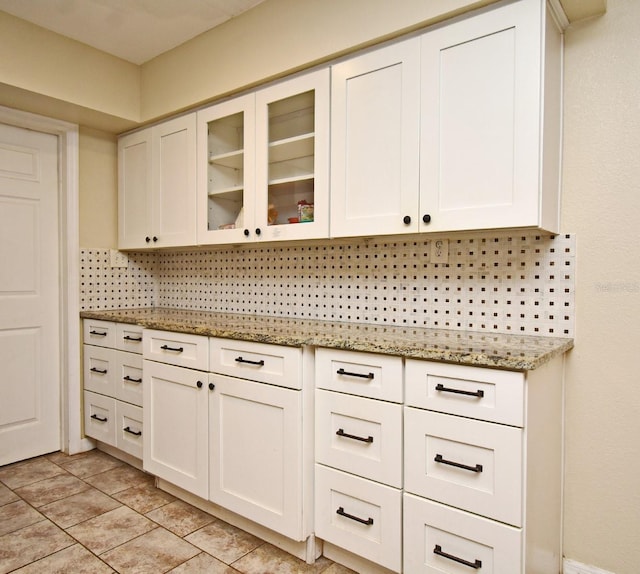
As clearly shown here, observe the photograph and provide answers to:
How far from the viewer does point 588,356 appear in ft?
5.39

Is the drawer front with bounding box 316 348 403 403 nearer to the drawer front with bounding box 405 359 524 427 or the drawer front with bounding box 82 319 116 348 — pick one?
the drawer front with bounding box 405 359 524 427

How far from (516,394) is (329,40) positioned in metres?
1.58

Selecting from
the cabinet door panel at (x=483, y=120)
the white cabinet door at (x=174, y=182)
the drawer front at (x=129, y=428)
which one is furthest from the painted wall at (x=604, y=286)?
the drawer front at (x=129, y=428)

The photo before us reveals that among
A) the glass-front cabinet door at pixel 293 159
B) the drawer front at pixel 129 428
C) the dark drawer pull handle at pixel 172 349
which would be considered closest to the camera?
the glass-front cabinet door at pixel 293 159

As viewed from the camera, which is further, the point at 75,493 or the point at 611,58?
the point at 75,493

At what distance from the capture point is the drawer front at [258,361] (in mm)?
1691

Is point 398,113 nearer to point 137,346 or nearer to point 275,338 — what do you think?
point 275,338

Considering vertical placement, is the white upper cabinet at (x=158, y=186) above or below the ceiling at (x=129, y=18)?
below

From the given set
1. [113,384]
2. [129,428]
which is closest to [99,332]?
[113,384]

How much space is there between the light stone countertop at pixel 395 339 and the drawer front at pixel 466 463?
192 mm

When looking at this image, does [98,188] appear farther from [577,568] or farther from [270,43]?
[577,568]

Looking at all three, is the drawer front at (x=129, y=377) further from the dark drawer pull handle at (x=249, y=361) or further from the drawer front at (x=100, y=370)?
the dark drawer pull handle at (x=249, y=361)

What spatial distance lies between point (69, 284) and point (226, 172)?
1.27 metres

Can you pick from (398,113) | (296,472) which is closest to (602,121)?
(398,113)
